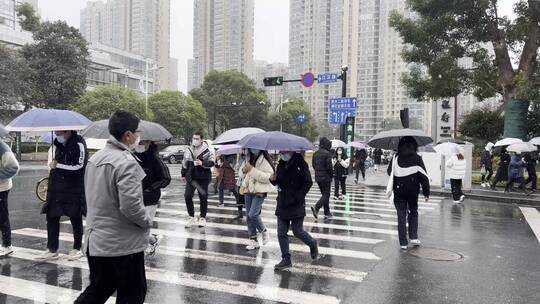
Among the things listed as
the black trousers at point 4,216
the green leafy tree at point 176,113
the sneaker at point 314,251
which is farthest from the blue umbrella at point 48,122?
the green leafy tree at point 176,113

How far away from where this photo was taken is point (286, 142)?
6152 millimetres

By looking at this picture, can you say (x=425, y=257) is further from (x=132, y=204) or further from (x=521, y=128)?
(x=521, y=128)

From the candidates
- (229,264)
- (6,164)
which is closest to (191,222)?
(229,264)

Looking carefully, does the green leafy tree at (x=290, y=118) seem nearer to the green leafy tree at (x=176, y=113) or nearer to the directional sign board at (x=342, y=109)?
the green leafy tree at (x=176, y=113)

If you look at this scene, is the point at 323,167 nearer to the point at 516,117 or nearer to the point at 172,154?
the point at 516,117

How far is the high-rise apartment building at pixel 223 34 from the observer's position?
78438 millimetres

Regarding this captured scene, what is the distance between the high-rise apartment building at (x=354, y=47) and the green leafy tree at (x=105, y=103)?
2554 centimetres

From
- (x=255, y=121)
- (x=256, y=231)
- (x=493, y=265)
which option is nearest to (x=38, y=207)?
(x=256, y=231)

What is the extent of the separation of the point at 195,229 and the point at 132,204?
5.61 m

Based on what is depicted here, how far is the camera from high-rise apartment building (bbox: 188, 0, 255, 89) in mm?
78438

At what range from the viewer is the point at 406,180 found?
7.52 m

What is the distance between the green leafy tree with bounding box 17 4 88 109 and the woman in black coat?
33623 mm

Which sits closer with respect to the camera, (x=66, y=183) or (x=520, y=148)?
(x=66, y=183)

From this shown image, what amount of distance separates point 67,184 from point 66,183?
0.02 meters
